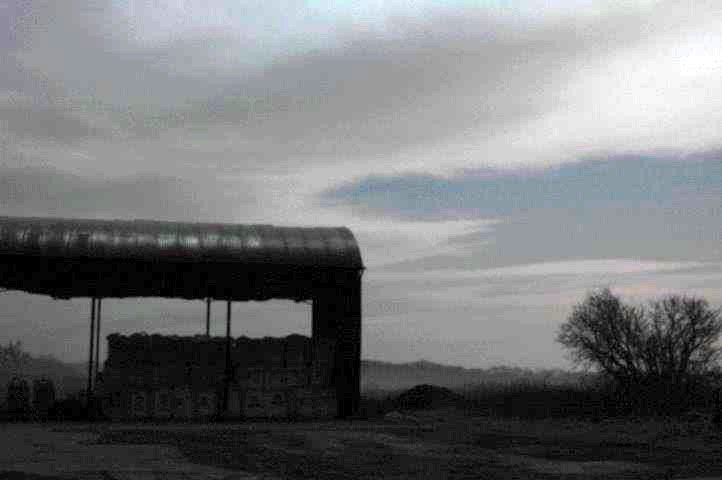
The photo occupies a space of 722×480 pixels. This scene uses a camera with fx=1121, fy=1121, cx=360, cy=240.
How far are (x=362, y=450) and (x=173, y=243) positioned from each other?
13748 millimetres

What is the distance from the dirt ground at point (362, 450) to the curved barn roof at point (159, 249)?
500 cm

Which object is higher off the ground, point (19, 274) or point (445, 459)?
point (19, 274)

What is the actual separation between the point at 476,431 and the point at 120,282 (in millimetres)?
12484

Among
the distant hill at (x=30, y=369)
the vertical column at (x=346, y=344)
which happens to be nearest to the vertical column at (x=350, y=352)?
the vertical column at (x=346, y=344)

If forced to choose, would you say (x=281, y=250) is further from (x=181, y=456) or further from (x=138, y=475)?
(x=138, y=475)

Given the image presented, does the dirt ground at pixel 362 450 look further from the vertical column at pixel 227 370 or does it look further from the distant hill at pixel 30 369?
the distant hill at pixel 30 369

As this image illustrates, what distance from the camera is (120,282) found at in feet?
107

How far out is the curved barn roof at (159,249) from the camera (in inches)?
1193

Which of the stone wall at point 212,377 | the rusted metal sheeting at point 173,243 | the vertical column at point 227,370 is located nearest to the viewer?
the rusted metal sheeting at point 173,243

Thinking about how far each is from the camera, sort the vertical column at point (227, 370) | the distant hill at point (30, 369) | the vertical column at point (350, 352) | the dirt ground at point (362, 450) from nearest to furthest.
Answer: the dirt ground at point (362, 450), the vertical column at point (227, 370), the vertical column at point (350, 352), the distant hill at point (30, 369)

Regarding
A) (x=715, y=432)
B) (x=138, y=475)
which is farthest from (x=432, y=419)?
(x=138, y=475)

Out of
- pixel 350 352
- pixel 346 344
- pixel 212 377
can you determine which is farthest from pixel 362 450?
pixel 212 377

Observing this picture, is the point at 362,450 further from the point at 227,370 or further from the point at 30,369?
the point at 30,369

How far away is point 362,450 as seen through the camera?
19047 millimetres
